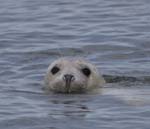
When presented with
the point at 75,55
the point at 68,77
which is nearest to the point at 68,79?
the point at 68,77

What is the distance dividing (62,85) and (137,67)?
8.24ft

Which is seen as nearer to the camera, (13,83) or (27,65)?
(13,83)

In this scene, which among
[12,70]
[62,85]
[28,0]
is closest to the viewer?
[62,85]

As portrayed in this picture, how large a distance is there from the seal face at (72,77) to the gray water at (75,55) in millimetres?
180

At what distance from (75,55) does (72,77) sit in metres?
3.48

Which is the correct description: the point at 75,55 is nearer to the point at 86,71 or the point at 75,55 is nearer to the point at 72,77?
the point at 86,71

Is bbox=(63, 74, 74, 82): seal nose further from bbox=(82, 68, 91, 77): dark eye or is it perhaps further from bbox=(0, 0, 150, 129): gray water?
bbox=(82, 68, 91, 77): dark eye

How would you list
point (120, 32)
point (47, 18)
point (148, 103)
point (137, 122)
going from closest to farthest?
point (137, 122)
point (148, 103)
point (120, 32)
point (47, 18)

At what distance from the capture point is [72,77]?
1339cm

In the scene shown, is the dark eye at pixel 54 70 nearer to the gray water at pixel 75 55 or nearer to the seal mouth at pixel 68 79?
the gray water at pixel 75 55

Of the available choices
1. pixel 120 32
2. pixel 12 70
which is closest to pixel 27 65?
pixel 12 70

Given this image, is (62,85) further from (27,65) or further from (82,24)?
(82,24)

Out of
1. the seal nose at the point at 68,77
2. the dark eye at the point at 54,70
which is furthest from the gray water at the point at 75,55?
the dark eye at the point at 54,70

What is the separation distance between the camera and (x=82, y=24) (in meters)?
19.8
